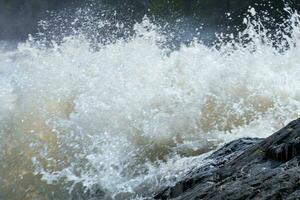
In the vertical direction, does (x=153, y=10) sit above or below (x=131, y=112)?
above

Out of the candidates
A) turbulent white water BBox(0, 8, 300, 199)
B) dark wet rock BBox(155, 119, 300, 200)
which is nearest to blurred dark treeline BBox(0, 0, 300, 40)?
turbulent white water BBox(0, 8, 300, 199)

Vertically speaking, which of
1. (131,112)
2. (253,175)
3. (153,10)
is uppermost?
(153,10)

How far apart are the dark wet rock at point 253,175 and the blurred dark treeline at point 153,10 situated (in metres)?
10.3

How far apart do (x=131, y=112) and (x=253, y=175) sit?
3132 millimetres

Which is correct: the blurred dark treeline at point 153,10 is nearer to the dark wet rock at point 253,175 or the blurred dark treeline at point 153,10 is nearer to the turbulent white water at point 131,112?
the turbulent white water at point 131,112

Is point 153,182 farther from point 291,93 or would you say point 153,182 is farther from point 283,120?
point 291,93

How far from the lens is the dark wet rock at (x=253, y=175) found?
1962 mm

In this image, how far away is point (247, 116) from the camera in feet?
16.4

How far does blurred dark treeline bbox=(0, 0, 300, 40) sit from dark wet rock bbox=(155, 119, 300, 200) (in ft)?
33.9

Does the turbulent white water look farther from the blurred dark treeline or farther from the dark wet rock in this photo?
the blurred dark treeline

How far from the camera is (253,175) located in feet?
7.29

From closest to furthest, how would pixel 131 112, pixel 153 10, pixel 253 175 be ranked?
pixel 253 175 < pixel 131 112 < pixel 153 10

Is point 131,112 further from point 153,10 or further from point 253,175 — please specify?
point 153,10

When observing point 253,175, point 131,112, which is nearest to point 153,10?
point 131,112
